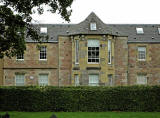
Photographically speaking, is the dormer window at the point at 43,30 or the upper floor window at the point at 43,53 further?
the dormer window at the point at 43,30

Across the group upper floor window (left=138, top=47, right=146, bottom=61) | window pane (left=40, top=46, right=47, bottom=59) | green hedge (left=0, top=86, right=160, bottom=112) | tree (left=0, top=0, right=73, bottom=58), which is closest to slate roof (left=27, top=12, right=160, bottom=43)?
upper floor window (left=138, top=47, right=146, bottom=61)

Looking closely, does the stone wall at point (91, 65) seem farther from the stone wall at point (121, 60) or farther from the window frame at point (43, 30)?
the window frame at point (43, 30)

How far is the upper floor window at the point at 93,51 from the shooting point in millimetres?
33719

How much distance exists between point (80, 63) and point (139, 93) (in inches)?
441

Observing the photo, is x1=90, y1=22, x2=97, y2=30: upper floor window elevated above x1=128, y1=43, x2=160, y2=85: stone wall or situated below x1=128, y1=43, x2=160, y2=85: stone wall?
above

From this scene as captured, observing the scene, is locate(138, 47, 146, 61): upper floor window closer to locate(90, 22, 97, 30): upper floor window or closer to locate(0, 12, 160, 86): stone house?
locate(0, 12, 160, 86): stone house

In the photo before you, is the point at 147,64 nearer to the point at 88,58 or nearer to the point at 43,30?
the point at 88,58

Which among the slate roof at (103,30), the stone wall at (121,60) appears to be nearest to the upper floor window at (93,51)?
the slate roof at (103,30)

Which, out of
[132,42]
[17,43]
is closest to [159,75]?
[132,42]

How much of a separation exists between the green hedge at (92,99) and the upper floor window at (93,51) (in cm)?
1019

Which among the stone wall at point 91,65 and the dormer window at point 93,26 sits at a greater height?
the dormer window at point 93,26

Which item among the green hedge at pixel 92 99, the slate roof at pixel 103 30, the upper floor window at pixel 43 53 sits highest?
the slate roof at pixel 103 30

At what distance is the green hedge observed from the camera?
2353 cm

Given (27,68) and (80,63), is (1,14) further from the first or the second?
(27,68)
